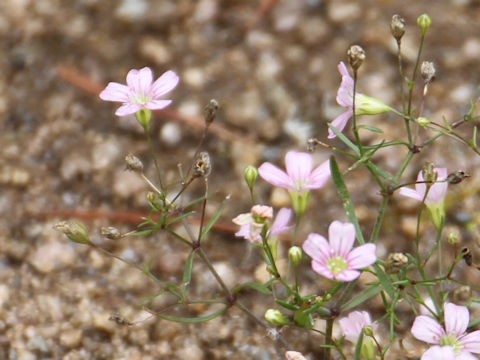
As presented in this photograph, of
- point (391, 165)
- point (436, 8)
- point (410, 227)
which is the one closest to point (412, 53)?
point (436, 8)

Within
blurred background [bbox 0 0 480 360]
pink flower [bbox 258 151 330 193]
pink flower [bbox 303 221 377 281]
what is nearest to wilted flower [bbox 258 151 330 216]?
pink flower [bbox 258 151 330 193]

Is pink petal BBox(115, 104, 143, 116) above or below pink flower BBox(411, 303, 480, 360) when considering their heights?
above

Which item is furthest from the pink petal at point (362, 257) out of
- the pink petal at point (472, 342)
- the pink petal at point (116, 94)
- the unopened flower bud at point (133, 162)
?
the pink petal at point (116, 94)

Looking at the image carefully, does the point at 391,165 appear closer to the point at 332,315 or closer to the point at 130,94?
the point at 332,315

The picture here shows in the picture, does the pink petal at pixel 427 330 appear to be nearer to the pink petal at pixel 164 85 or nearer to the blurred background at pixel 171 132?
the blurred background at pixel 171 132

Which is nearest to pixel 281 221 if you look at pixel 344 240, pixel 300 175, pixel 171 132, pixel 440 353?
pixel 300 175

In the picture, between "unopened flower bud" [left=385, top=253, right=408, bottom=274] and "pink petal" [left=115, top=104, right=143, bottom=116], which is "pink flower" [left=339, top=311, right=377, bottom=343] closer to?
"unopened flower bud" [left=385, top=253, right=408, bottom=274]
